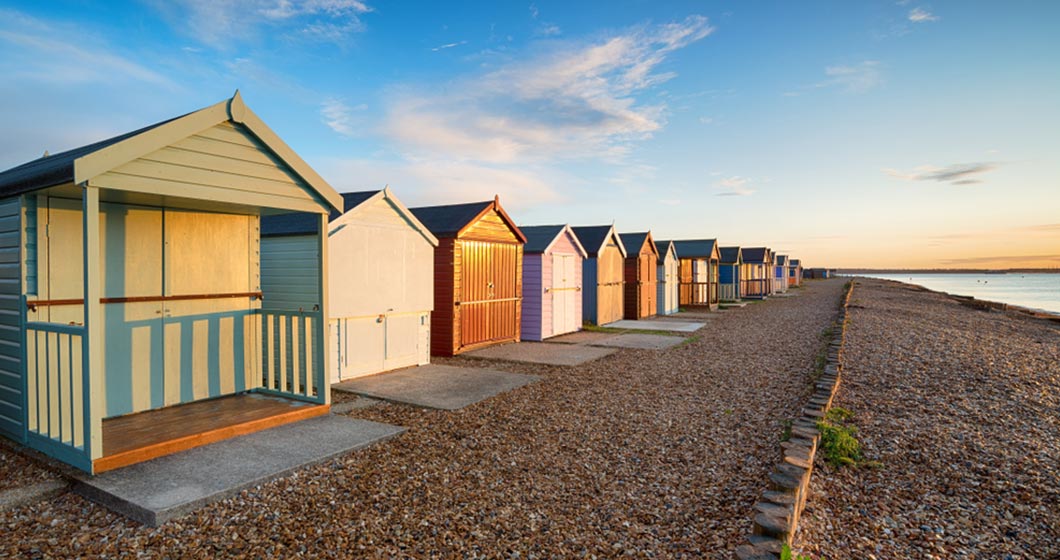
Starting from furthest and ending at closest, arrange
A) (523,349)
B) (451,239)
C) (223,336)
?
(523,349) → (451,239) → (223,336)

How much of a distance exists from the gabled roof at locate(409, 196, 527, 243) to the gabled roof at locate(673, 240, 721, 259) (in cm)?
1735

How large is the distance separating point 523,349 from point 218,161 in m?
8.51

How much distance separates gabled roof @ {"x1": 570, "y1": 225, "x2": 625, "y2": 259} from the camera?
696 inches

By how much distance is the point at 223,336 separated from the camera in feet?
22.5

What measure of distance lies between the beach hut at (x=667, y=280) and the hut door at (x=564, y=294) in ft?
25.7

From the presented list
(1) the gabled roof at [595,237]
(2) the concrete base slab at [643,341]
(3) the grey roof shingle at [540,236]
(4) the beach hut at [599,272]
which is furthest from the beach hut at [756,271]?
(3) the grey roof shingle at [540,236]

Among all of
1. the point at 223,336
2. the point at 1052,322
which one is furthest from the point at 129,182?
the point at 1052,322

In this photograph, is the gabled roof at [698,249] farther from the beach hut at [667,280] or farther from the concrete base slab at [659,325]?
the concrete base slab at [659,325]

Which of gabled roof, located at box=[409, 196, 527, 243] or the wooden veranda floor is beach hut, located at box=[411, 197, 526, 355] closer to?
gabled roof, located at box=[409, 196, 527, 243]

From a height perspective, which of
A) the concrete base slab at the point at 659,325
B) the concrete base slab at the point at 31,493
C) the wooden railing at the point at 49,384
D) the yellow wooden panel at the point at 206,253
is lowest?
the concrete base slab at the point at 659,325

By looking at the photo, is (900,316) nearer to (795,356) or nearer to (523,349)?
(795,356)

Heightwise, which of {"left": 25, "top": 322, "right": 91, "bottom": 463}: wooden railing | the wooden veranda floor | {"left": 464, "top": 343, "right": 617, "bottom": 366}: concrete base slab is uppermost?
{"left": 25, "top": 322, "right": 91, "bottom": 463}: wooden railing

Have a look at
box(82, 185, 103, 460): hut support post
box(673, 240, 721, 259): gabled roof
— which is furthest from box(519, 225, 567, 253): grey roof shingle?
box(673, 240, 721, 259): gabled roof

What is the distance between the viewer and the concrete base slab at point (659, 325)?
1756cm
